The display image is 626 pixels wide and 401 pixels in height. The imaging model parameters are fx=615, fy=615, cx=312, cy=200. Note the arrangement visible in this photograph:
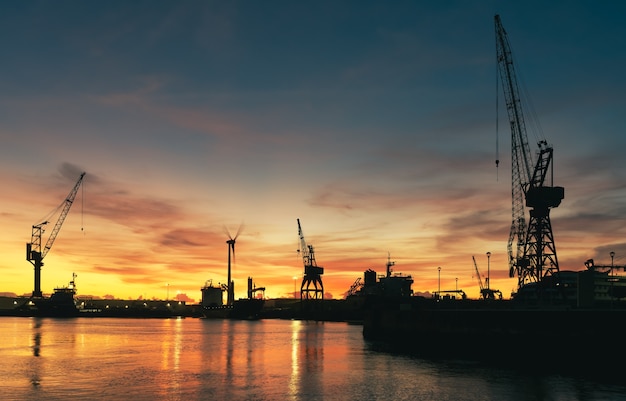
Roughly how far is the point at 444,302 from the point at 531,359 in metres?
101

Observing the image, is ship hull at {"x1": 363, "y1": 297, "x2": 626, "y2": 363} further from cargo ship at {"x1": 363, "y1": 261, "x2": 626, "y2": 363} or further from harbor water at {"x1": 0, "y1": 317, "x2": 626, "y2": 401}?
harbor water at {"x1": 0, "y1": 317, "x2": 626, "y2": 401}

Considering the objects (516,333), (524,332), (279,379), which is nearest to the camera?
(279,379)

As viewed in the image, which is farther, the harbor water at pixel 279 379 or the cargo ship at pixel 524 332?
the cargo ship at pixel 524 332

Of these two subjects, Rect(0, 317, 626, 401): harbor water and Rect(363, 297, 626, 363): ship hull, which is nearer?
Rect(0, 317, 626, 401): harbor water

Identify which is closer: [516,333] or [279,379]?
[279,379]

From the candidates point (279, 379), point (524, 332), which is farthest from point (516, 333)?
point (279, 379)

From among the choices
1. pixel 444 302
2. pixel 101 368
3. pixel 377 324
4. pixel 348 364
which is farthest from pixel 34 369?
pixel 444 302

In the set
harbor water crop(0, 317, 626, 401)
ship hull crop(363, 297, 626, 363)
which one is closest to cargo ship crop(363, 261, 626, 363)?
ship hull crop(363, 297, 626, 363)

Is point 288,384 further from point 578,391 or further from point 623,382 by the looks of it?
point 623,382

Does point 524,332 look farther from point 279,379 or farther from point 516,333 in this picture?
point 279,379

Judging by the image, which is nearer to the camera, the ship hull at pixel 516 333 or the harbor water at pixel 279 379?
the harbor water at pixel 279 379

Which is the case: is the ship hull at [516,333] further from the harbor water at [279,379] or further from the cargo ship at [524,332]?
the harbor water at [279,379]

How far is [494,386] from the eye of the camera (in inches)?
2309

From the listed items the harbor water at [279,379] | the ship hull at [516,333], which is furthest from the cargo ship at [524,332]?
the harbor water at [279,379]
